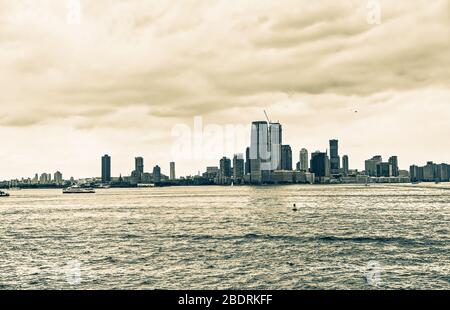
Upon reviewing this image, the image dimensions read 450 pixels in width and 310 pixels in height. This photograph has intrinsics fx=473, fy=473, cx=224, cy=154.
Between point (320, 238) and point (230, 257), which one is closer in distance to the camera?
point (230, 257)

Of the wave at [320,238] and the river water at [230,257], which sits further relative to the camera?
the wave at [320,238]

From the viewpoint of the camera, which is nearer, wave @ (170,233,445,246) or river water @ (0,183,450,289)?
river water @ (0,183,450,289)

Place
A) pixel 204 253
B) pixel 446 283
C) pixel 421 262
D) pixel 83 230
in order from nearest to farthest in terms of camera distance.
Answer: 1. pixel 446 283
2. pixel 421 262
3. pixel 204 253
4. pixel 83 230

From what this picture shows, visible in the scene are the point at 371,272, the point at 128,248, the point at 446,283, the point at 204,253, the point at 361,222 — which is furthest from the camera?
the point at 361,222

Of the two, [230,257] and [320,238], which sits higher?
[230,257]

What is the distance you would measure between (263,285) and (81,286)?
14.9 meters

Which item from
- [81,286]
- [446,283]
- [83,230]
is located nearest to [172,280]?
[81,286]

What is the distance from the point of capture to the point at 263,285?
37.9 meters

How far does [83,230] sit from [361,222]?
51304mm

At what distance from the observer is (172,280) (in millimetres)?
39812
